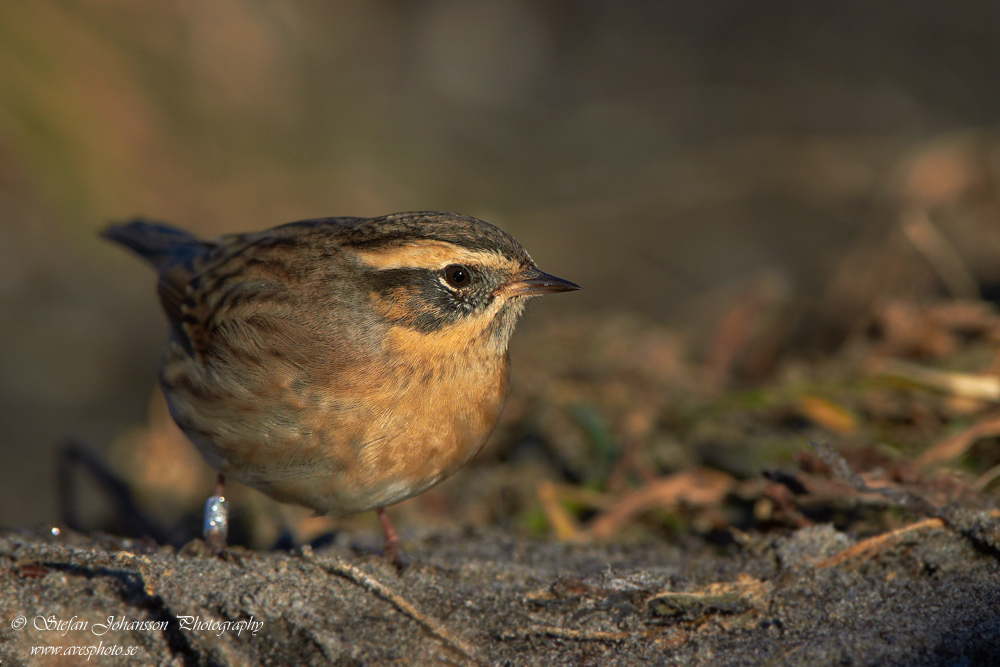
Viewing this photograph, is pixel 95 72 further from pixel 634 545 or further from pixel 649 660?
pixel 649 660

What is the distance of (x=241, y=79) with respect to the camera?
1300cm

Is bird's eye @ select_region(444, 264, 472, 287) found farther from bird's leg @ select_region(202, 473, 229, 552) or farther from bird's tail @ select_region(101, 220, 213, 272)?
bird's tail @ select_region(101, 220, 213, 272)

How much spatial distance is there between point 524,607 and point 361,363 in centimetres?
128

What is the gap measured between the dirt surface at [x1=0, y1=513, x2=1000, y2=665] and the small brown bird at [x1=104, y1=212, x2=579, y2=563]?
427 millimetres

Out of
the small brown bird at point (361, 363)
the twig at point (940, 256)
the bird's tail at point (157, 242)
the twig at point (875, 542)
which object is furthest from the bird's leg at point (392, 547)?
the twig at point (940, 256)

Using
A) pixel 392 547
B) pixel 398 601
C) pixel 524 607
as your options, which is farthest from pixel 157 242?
pixel 524 607

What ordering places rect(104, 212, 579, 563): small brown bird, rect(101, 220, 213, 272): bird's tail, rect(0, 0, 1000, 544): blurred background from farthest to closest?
rect(0, 0, 1000, 544): blurred background < rect(101, 220, 213, 272): bird's tail < rect(104, 212, 579, 563): small brown bird

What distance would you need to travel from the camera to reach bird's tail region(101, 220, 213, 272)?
604 cm

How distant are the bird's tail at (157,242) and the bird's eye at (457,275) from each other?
2.20 m

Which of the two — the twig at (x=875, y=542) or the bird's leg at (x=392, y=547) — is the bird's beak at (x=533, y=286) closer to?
the bird's leg at (x=392, y=547)

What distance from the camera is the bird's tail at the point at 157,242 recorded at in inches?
238

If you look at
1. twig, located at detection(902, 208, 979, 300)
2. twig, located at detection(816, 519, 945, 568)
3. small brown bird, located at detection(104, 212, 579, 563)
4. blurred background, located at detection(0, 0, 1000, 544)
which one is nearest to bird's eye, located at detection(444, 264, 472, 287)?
small brown bird, located at detection(104, 212, 579, 563)

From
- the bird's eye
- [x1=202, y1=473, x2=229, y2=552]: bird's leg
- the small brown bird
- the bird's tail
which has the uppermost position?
the bird's tail

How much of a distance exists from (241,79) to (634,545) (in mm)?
10105
